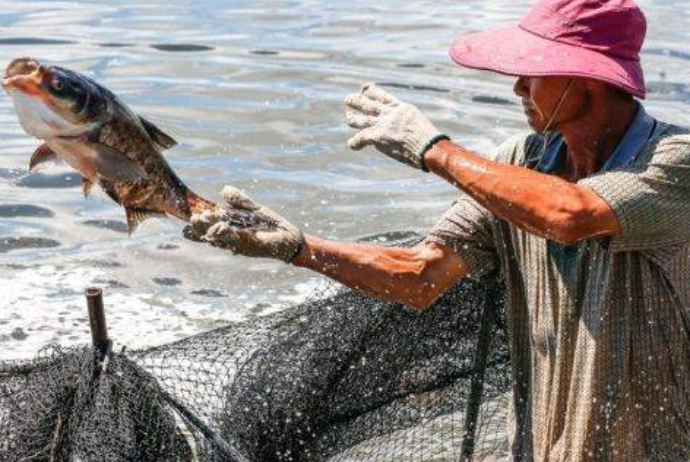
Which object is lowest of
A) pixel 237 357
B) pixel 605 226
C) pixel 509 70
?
pixel 237 357

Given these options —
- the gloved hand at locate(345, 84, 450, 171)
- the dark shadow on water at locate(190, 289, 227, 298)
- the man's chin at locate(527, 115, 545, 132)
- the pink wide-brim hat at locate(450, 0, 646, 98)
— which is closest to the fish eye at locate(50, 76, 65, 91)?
the gloved hand at locate(345, 84, 450, 171)

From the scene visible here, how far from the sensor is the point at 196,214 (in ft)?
14.1

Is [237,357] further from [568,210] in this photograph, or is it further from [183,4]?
[183,4]

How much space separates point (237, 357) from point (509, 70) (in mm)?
1469

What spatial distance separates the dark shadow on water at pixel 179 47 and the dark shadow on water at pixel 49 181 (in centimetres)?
429

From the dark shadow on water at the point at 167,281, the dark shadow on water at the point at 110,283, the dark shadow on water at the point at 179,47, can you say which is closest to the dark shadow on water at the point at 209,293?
the dark shadow on water at the point at 167,281

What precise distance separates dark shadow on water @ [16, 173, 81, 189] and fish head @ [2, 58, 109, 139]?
653 centimetres

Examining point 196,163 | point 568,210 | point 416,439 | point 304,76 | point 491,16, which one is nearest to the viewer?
point 568,210

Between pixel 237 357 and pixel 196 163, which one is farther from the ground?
pixel 237 357

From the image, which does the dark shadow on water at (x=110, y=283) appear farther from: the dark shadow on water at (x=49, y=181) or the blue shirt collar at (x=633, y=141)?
the blue shirt collar at (x=633, y=141)

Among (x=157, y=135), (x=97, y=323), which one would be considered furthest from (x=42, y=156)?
(x=97, y=323)

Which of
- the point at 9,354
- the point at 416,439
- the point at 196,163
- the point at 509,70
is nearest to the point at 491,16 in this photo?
the point at 196,163

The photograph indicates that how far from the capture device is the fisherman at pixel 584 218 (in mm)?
4152

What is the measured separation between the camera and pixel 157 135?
162 inches
